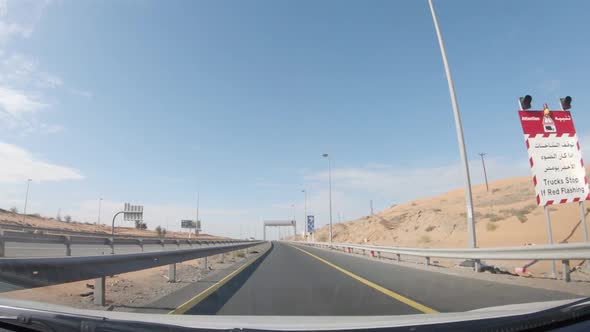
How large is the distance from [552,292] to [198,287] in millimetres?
7921

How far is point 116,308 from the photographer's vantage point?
292 inches

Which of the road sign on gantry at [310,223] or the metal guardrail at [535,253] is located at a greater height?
the road sign on gantry at [310,223]

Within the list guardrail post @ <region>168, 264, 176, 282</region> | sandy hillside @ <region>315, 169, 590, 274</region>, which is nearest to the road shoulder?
guardrail post @ <region>168, 264, 176, 282</region>

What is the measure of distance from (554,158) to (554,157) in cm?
3

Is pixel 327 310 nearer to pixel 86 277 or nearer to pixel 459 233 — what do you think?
pixel 86 277

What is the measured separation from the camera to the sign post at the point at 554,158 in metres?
11.1

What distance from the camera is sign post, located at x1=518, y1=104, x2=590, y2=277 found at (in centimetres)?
1105

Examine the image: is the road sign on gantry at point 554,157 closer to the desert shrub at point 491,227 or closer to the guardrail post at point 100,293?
the guardrail post at point 100,293

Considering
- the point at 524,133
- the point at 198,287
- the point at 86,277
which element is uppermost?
the point at 524,133

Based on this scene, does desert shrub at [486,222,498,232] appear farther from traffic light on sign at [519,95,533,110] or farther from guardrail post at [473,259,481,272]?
traffic light on sign at [519,95,533,110]

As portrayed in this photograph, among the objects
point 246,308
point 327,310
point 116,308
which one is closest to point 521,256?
point 327,310

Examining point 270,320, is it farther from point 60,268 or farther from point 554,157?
point 554,157

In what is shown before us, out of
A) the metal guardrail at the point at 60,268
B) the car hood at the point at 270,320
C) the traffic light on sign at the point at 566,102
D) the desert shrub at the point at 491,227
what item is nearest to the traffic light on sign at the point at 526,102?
the traffic light on sign at the point at 566,102

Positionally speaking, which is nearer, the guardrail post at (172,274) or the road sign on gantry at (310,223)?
the guardrail post at (172,274)
